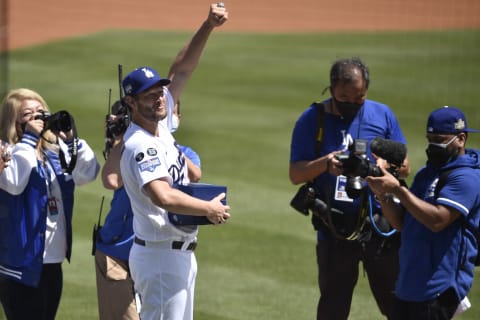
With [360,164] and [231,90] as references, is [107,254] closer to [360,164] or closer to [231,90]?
[360,164]

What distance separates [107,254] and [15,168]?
2.79 feet

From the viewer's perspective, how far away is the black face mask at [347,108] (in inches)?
255

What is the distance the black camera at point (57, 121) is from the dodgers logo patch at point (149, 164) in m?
1.14

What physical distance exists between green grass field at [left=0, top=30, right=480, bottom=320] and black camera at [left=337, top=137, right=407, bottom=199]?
106 inches

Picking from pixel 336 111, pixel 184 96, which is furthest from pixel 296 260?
pixel 184 96

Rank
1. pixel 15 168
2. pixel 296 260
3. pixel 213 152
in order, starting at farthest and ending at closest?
pixel 213 152 → pixel 296 260 → pixel 15 168

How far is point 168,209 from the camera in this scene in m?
5.22

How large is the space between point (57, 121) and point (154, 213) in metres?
1.18

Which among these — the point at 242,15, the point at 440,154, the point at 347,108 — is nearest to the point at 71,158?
the point at 347,108

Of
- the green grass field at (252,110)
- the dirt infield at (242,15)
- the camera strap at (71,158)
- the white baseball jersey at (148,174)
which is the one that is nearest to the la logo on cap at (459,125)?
the white baseball jersey at (148,174)

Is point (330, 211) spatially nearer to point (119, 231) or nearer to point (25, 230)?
point (119, 231)

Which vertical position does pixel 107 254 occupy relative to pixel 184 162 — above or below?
below

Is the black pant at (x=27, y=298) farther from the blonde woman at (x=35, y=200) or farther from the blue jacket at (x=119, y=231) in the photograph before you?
the blue jacket at (x=119, y=231)

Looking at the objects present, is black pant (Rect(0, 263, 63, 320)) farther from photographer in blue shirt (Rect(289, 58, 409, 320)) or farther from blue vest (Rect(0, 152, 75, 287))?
photographer in blue shirt (Rect(289, 58, 409, 320))
